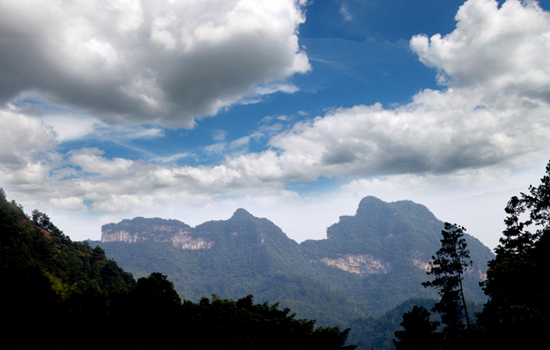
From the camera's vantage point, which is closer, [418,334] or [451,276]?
[418,334]

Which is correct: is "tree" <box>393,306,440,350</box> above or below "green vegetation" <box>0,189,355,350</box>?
below

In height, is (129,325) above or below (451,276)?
below

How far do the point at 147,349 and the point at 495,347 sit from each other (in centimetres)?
2409

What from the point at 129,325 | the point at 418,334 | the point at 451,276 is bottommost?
the point at 418,334

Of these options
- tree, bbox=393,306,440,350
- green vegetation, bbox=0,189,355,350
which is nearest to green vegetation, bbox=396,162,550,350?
tree, bbox=393,306,440,350

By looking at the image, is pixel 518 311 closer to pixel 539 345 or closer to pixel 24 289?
pixel 539 345

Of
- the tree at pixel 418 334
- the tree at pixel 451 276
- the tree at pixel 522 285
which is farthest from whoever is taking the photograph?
the tree at pixel 451 276

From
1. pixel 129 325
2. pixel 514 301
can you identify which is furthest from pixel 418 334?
pixel 129 325

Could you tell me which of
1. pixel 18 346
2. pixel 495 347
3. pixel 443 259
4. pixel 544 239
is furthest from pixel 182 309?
pixel 544 239

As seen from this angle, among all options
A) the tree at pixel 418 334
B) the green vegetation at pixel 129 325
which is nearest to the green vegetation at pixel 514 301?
the tree at pixel 418 334

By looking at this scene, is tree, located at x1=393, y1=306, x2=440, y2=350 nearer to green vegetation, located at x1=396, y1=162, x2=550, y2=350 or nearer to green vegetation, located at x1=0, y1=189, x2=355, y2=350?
green vegetation, located at x1=396, y1=162, x2=550, y2=350

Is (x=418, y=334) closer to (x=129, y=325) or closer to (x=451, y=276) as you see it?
(x=451, y=276)

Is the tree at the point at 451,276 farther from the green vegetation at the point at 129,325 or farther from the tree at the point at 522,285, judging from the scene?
the green vegetation at the point at 129,325

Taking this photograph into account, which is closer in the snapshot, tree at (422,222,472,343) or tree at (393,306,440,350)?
tree at (393,306,440,350)
